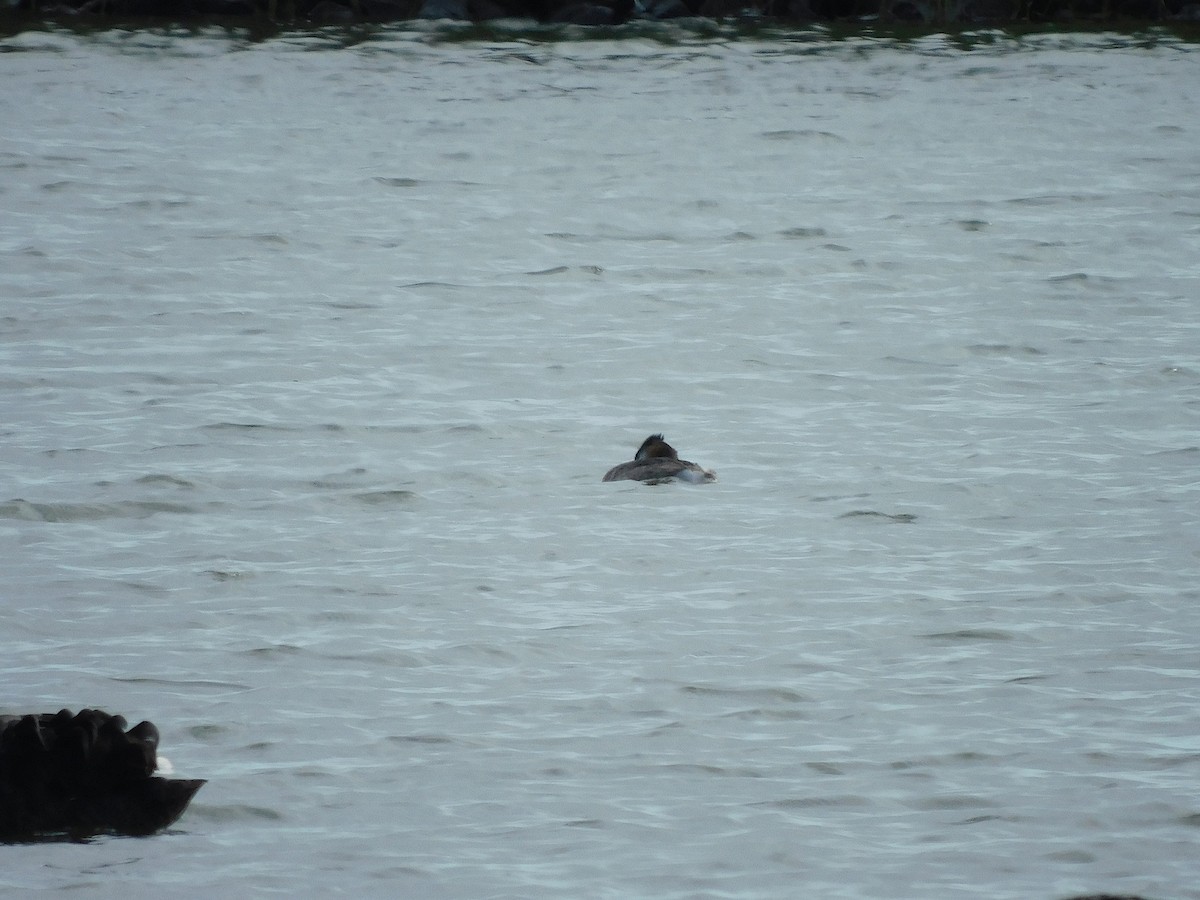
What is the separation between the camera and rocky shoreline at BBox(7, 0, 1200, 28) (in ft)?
162

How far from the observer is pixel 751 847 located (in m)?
7.64

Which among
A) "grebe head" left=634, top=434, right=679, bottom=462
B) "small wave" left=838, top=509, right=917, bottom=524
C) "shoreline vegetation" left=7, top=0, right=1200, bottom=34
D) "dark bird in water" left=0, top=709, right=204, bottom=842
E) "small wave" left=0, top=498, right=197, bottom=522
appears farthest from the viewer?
"shoreline vegetation" left=7, top=0, right=1200, bottom=34

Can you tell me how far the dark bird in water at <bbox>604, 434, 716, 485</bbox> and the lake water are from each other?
0.33ft

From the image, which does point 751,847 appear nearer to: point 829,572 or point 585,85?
point 829,572

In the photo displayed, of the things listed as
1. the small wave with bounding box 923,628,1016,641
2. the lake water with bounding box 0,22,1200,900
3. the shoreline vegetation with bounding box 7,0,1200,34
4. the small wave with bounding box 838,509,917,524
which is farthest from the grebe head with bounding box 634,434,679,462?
the shoreline vegetation with bounding box 7,0,1200,34

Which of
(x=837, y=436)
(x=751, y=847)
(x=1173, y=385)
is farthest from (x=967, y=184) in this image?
(x=751, y=847)

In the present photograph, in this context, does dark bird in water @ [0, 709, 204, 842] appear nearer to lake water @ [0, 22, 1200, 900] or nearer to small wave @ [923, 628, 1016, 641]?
lake water @ [0, 22, 1200, 900]

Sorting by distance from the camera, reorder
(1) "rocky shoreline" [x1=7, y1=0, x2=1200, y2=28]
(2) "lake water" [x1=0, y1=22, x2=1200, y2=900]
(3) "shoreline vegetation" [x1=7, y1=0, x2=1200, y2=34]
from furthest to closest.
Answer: (1) "rocky shoreline" [x1=7, y1=0, x2=1200, y2=28] → (3) "shoreline vegetation" [x1=7, y1=0, x2=1200, y2=34] → (2) "lake water" [x1=0, y1=22, x2=1200, y2=900]

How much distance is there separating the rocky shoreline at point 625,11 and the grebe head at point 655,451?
121 ft

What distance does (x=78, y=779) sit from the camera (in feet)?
24.4

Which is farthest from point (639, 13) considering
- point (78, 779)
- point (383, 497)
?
point (78, 779)

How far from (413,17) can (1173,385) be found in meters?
35.9

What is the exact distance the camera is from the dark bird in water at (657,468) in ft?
44.0

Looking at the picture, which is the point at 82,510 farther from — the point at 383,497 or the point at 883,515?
the point at 883,515
